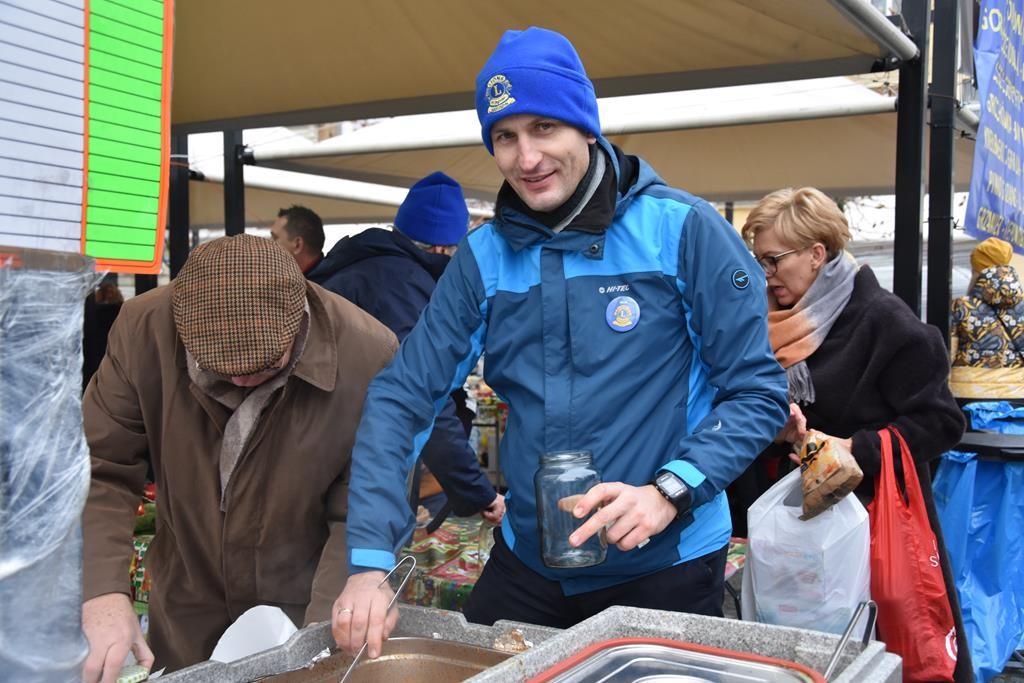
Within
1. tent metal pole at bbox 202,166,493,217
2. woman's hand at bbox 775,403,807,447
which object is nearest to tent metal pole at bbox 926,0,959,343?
woman's hand at bbox 775,403,807,447

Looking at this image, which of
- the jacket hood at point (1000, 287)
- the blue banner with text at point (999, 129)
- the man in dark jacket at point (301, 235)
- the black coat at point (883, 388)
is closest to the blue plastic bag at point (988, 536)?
the jacket hood at point (1000, 287)

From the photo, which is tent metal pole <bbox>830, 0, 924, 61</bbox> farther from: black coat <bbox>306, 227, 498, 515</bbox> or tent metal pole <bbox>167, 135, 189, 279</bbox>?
tent metal pole <bbox>167, 135, 189, 279</bbox>

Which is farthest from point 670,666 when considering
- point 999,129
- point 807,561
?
point 999,129

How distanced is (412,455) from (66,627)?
0.94 metres

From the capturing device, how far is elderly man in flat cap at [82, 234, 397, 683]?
169 cm

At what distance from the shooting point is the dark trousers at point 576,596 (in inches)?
66.4

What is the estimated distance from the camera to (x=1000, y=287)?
3.87 metres

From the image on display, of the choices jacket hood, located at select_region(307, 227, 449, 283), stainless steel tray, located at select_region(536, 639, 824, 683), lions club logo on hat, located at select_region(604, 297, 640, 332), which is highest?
jacket hood, located at select_region(307, 227, 449, 283)

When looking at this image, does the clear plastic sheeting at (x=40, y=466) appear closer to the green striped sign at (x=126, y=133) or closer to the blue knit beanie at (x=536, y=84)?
the green striped sign at (x=126, y=133)

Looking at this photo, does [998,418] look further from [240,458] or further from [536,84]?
[240,458]

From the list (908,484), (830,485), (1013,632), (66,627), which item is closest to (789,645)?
(66,627)

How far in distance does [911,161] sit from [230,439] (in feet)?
8.69

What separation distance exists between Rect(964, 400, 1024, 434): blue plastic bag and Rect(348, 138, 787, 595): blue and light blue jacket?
2.45m

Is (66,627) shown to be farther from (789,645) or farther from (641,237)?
(641,237)
